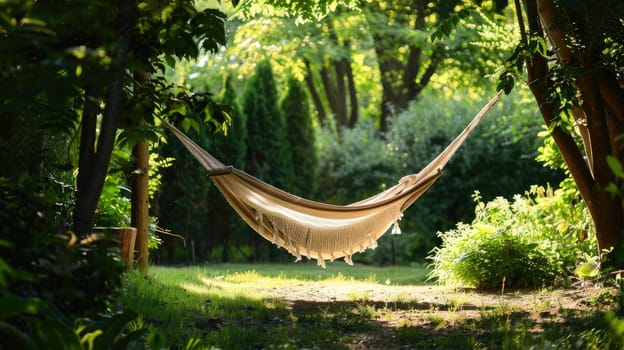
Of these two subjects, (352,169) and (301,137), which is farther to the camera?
(352,169)

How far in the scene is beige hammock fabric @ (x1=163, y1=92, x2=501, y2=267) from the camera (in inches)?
182

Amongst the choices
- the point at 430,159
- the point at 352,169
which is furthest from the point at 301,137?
the point at 430,159

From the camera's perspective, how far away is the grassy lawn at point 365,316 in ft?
10.6

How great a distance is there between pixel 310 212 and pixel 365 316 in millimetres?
931

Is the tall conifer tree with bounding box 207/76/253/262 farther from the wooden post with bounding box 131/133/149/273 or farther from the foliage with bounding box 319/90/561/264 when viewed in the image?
the wooden post with bounding box 131/133/149/273

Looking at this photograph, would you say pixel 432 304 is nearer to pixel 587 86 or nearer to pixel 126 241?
pixel 587 86

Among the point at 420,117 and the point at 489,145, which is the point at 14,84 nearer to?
the point at 489,145

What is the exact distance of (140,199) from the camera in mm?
5004

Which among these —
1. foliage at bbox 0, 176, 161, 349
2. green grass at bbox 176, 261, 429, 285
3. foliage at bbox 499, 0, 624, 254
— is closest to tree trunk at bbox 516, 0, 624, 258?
foliage at bbox 499, 0, 624, 254

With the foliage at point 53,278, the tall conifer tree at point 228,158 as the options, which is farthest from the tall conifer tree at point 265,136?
the foliage at point 53,278

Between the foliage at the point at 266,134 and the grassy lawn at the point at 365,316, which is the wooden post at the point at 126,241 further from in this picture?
the foliage at the point at 266,134

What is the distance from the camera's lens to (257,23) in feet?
37.1

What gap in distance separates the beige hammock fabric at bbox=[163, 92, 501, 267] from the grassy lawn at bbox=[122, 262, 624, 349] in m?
0.35

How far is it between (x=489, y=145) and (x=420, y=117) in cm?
118
